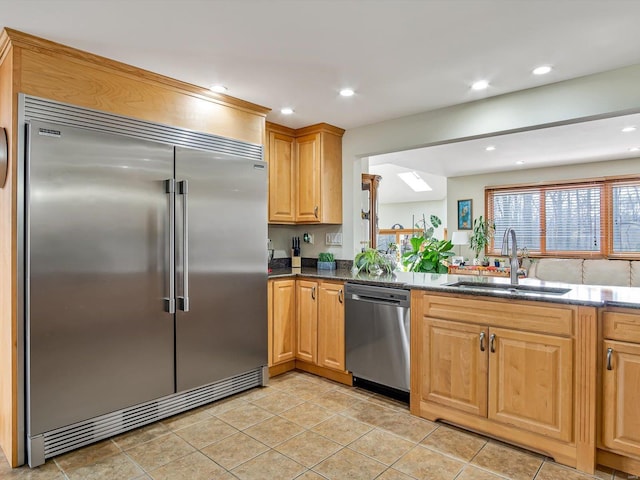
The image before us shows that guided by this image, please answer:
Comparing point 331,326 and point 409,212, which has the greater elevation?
point 409,212

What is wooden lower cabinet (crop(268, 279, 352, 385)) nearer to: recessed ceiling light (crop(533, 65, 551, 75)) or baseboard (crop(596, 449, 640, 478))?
baseboard (crop(596, 449, 640, 478))

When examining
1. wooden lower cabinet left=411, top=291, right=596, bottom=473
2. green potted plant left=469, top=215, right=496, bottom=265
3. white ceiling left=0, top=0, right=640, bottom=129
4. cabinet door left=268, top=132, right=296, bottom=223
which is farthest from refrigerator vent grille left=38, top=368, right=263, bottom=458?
green potted plant left=469, top=215, right=496, bottom=265

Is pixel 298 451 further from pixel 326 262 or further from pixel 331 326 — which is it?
pixel 326 262

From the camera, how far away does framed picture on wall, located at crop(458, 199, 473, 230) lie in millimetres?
8094

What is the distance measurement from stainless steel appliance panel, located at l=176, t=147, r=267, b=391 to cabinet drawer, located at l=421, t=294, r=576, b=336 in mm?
1342

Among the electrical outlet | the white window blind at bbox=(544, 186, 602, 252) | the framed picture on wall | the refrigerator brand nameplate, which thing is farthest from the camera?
the framed picture on wall

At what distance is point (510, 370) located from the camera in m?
2.36

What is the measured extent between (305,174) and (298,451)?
2.52 m

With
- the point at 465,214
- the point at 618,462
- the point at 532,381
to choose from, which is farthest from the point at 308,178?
the point at 465,214

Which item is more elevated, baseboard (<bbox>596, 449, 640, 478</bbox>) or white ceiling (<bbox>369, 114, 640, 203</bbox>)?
white ceiling (<bbox>369, 114, 640, 203</bbox>)

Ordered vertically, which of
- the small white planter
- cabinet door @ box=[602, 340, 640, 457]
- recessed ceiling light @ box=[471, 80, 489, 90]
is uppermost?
recessed ceiling light @ box=[471, 80, 489, 90]

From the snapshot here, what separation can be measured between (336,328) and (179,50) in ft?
7.59

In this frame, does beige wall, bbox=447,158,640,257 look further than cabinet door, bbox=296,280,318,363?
Yes

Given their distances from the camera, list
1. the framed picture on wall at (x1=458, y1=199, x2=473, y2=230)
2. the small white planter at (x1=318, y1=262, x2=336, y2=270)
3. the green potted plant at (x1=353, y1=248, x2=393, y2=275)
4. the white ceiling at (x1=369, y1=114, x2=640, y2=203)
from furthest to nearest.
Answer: the framed picture on wall at (x1=458, y1=199, x2=473, y2=230)
the white ceiling at (x1=369, y1=114, x2=640, y2=203)
the small white planter at (x1=318, y1=262, x2=336, y2=270)
the green potted plant at (x1=353, y1=248, x2=393, y2=275)
